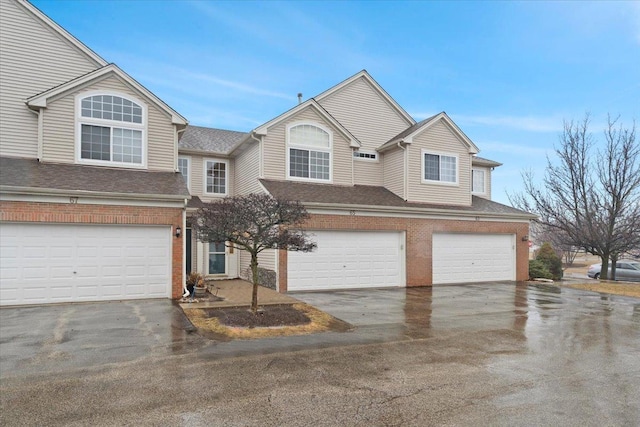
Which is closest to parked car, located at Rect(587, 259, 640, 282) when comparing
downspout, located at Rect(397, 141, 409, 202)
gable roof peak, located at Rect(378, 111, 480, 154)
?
gable roof peak, located at Rect(378, 111, 480, 154)

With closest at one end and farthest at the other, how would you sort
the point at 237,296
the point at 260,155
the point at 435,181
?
1. the point at 237,296
2. the point at 260,155
3. the point at 435,181

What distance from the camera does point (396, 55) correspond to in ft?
75.4

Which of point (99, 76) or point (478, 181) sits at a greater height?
point (99, 76)

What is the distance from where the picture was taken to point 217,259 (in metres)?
18.3

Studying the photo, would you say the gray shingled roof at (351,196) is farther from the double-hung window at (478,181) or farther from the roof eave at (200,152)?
the roof eave at (200,152)

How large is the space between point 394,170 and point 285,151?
18.0ft

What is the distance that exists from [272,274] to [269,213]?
5.91 m

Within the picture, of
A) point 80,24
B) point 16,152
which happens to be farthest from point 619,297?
point 80,24

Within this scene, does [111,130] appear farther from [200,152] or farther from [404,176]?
[404,176]

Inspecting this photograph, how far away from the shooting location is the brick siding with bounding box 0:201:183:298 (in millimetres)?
11396

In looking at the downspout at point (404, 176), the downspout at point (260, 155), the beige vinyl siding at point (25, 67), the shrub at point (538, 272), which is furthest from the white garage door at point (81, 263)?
the shrub at point (538, 272)

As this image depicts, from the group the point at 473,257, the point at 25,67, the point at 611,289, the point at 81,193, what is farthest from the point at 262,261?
the point at 611,289

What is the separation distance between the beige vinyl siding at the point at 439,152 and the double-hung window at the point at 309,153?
12.6ft

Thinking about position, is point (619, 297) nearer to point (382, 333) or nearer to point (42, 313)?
point (382, 333)
